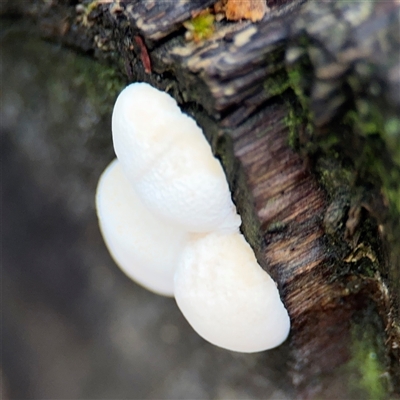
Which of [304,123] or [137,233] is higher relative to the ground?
[304,123]

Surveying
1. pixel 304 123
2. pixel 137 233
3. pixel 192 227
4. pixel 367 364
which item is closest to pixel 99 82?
pixel 137 233

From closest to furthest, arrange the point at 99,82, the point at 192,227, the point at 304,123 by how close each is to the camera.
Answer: the point at 304,123, the point at 192,227, the point at 99,82

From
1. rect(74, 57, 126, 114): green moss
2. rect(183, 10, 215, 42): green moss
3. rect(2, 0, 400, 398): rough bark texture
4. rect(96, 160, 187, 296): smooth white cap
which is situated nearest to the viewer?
rect(2, 0, 400, 398): rough bark texture

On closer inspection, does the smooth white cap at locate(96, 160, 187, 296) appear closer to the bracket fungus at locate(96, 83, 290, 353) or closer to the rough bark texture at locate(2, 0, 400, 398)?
the bracket fungus at locate(96, 83, 290, 353)

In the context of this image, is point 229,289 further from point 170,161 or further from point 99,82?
point 99,82

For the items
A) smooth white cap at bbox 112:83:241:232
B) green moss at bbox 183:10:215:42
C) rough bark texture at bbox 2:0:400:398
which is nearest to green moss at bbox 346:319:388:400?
rough bark texture at bbox 2:0:400:398

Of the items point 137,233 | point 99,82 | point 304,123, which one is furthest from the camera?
point 99,82

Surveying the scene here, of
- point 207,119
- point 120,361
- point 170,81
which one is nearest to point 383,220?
point 207,119

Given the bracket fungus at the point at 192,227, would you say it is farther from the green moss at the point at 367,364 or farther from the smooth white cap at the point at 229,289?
the green moss at the point at 367,364
